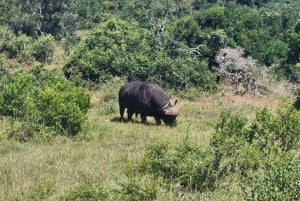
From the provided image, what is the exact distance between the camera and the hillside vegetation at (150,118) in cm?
947

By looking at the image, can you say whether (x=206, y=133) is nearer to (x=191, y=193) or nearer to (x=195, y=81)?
(x=191, y=193)

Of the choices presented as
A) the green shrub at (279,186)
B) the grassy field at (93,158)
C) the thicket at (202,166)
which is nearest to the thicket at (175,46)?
the grassy field at (93,158)

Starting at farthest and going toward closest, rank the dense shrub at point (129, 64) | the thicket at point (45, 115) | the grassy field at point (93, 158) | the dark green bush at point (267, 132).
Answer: the dense shrub at point (129, 64) → the thicket at point (45, 115) → the dark green bush at point (267, 132) → the grassy field at point (93, 158)

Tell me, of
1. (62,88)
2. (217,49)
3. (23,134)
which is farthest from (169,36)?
(23,134)

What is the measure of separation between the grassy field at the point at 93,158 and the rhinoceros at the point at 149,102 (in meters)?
0.43

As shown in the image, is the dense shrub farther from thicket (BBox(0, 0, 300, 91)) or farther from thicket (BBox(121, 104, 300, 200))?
thicket (BBox(121, 104, 300, 200))

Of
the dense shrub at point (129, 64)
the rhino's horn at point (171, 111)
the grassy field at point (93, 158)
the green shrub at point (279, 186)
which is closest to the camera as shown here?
the green shrub at point (279, 186)

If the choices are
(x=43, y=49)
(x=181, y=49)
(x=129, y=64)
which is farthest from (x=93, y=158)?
(x=43, y=49)

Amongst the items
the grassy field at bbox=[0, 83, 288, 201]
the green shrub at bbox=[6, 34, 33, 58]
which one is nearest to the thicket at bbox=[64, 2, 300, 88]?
the grassy field at bbox=[0, 83, 288, 201]

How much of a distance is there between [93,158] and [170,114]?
19.8 ft

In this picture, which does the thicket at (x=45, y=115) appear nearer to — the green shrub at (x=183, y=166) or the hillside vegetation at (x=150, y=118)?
the hillside vegetation at (x=150, y=118)

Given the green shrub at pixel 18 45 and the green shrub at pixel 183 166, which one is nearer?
the green shrub at pixel 183 166

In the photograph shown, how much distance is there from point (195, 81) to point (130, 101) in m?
7.37

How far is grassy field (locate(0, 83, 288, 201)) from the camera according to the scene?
9039 millimetres
